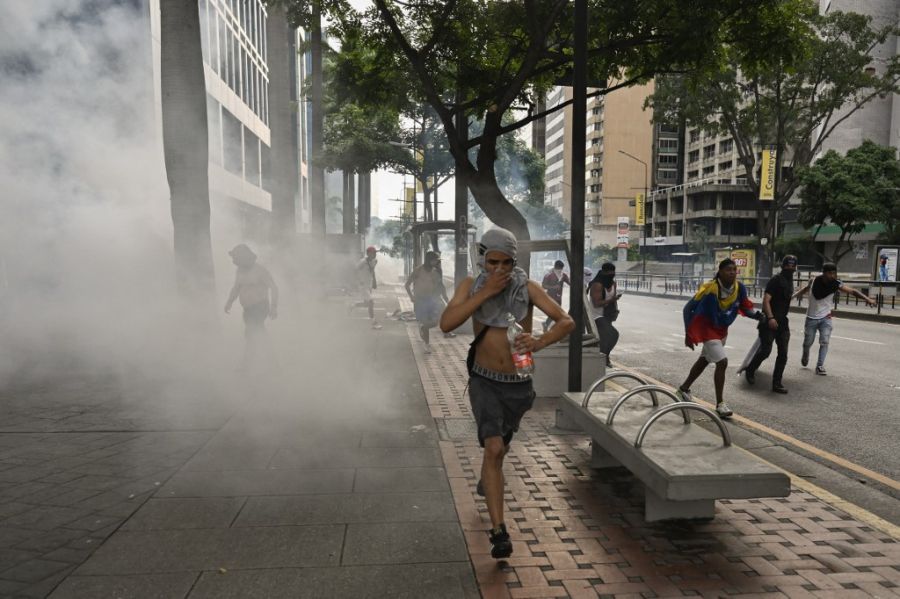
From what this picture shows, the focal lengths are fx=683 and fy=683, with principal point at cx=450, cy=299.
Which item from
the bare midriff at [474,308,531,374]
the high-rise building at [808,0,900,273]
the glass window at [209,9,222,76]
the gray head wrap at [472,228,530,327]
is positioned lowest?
the bare midriff at [474,308,531,374]

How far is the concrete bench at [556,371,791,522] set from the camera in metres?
3.39

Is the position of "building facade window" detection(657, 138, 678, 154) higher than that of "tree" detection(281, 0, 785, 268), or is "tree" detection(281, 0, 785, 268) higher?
"building facade window" detection(657, 138, 678, 154)

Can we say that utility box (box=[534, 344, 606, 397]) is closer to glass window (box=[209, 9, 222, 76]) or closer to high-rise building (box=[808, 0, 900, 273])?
glass window (box=[209, 9, 222, 76])

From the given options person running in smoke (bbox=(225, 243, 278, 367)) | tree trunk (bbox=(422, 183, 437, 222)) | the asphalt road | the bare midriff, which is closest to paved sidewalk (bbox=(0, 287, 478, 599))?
the bare midriff

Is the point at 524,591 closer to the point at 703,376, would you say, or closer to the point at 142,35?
the point at 703,376

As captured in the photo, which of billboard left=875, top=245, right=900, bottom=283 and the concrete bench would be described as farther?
billboard left=875, top=245, right=900, bottom=283

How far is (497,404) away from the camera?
3.57m

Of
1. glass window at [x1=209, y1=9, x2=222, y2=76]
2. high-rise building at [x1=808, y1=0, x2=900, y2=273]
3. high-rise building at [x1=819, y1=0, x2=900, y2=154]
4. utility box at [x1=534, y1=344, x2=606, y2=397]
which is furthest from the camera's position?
high-rise building at [x1=819, y1=0, x2=900, y2=154]

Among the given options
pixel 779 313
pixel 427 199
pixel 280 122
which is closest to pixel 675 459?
pixel 779 313

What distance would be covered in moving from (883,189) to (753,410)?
31.3m

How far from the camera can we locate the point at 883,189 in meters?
32.5

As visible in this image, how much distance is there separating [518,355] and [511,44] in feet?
24.7

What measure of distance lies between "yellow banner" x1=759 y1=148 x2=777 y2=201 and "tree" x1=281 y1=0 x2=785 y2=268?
784 inches

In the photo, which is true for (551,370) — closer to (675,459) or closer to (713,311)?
(713,311)
